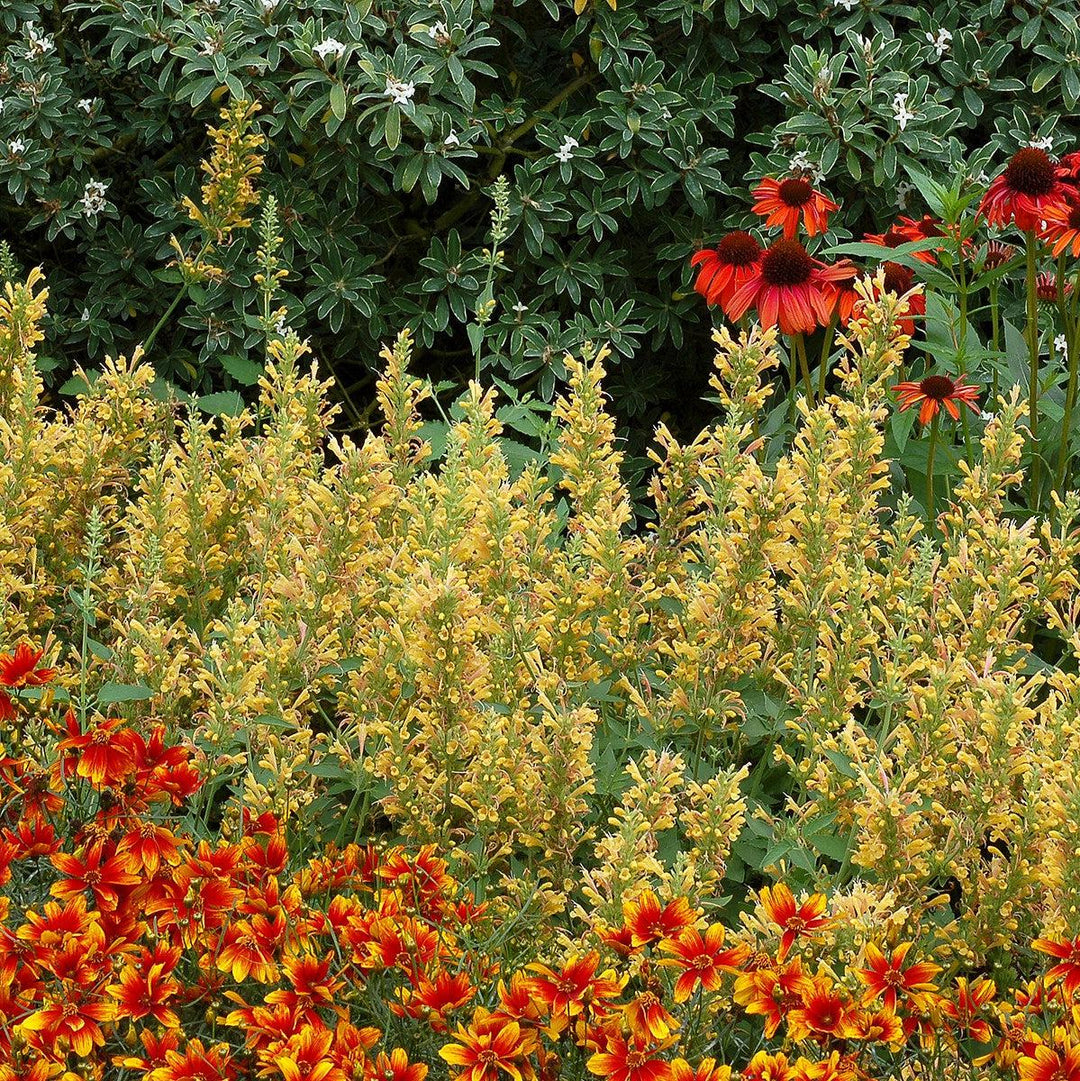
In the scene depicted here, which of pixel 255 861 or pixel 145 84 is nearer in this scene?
pixel 255 861

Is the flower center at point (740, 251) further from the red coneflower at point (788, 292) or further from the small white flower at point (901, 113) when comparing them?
the small white flower at point (901, 113)

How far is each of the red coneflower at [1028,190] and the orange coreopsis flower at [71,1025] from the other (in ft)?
7.33

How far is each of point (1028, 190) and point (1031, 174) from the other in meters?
0.04

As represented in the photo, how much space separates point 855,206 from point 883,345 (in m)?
2.03

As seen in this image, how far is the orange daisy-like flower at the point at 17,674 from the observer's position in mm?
1924

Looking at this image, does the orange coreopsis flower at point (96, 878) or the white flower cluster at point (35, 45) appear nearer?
the orange coreopsis flower at point (96, 878)

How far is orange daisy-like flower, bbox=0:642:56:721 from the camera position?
192cm

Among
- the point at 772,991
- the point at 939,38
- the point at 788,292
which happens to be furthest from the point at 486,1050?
the point at 939,38

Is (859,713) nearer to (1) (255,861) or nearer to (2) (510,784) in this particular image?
(2) (510,784)

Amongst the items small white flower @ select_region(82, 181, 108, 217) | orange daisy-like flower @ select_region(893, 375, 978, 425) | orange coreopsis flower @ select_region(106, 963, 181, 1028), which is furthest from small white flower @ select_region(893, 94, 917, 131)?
orange coreopsis flower @ select_region(106, 963, 181, 1028)

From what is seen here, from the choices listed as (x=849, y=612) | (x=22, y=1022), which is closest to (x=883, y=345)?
(x=849, y=612)

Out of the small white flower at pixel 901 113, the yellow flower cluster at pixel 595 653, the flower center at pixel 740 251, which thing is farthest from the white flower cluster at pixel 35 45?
the small white flower at pixel 901 113

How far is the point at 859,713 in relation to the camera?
9.40 feet

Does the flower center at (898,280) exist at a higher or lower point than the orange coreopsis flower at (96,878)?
higher
